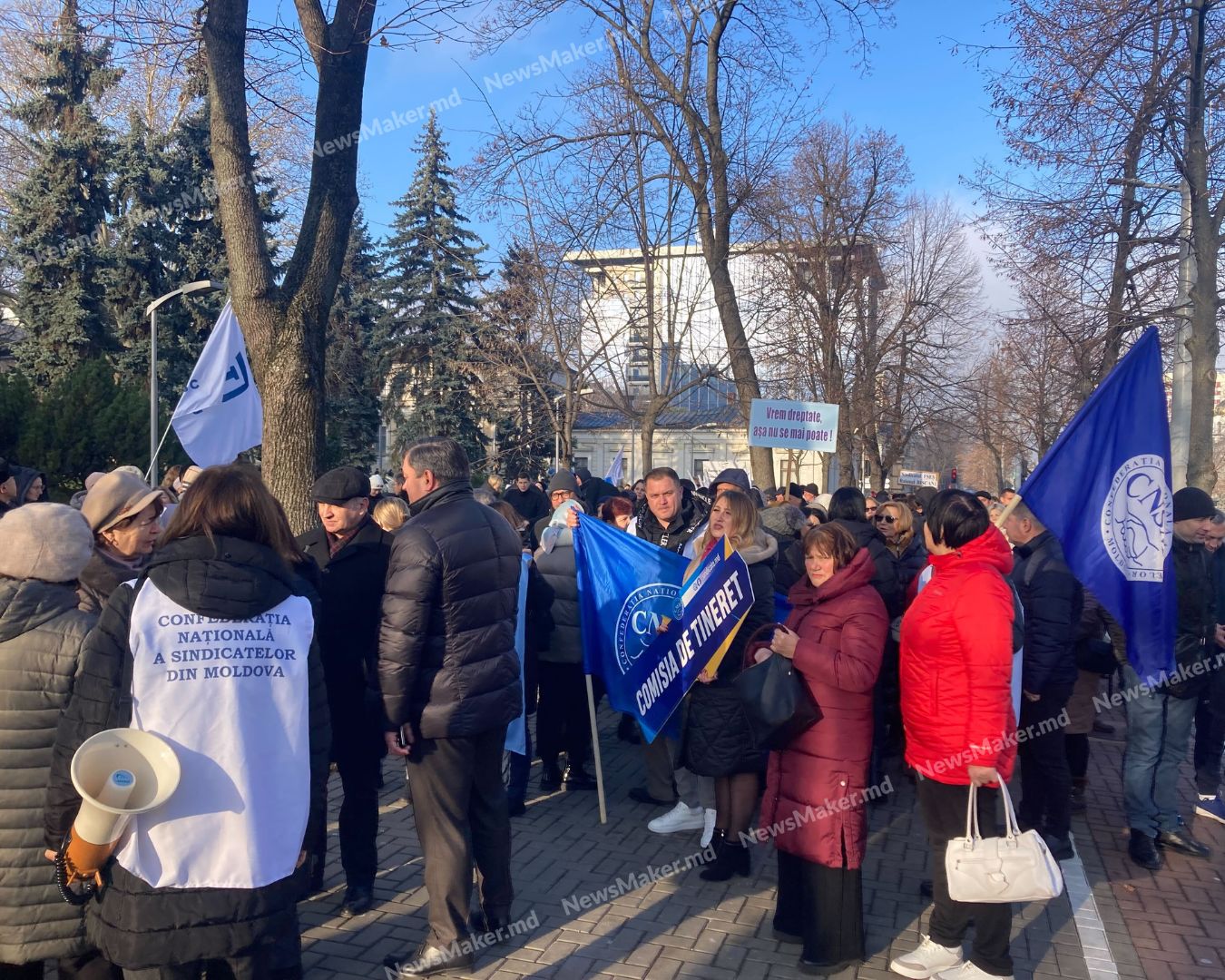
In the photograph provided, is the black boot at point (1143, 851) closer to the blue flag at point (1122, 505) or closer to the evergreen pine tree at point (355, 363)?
the blue flag at point (1122, 505)

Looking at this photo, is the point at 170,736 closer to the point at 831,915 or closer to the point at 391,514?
the point at 831,915

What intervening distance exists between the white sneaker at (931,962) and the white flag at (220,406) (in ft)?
22.8

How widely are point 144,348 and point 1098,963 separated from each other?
27157mm

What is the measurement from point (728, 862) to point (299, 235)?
5.31 meters

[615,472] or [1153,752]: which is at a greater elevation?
[615,472]

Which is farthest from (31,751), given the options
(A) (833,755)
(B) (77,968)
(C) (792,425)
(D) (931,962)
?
(C) (792,425)

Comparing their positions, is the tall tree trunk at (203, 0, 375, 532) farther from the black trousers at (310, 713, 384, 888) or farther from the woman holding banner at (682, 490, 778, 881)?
the woman holding banner at (682, 490, 778, 881)

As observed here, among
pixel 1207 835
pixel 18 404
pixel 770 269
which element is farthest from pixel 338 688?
pixel 770 269

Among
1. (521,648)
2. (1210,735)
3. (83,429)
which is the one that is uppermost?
(83,429)

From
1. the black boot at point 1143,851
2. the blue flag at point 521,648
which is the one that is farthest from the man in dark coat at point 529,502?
the black boot at point 1143,851

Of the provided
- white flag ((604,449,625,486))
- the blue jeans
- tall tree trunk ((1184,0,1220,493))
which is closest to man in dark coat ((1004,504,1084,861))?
the blue jeans

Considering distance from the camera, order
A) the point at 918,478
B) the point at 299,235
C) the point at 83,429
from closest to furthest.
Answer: the point at 299,235, the point at 83,429, the point at 918,478

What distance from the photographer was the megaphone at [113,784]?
239cm

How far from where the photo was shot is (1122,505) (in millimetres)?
4863
